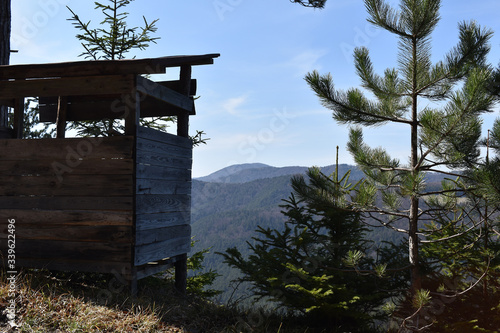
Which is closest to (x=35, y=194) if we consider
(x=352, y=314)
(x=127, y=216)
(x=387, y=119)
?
(x=127, y=216)

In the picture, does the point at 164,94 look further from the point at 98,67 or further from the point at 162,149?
the point at 98,67

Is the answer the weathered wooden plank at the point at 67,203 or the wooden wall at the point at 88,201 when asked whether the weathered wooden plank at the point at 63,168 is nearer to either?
the wooden wall at the point at 88,201

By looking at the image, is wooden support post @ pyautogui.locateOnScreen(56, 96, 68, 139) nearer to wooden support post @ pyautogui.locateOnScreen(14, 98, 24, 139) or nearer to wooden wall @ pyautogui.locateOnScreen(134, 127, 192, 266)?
wooden support post @ pyautogui.locateOnScreen(14, 98, 24, 139)

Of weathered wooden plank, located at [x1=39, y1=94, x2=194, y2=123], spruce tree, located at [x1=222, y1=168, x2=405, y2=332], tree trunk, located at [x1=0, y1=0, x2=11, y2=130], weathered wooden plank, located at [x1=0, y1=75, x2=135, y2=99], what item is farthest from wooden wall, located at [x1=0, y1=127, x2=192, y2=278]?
tree trunk, located at [x1=0, y1=0, x2=11, y2=130]

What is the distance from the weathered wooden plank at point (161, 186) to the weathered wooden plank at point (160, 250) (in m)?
0.80

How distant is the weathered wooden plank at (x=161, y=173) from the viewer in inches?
247

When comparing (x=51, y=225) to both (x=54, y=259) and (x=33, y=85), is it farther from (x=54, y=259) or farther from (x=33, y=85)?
(x=33, y=85)

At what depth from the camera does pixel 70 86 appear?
260 inches

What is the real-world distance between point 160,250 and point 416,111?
170 inches

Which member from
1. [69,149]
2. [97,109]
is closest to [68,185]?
[69,149]

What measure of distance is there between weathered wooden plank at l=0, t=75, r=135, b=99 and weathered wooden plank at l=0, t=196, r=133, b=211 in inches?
61.9

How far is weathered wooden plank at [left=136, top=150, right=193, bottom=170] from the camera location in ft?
20.6

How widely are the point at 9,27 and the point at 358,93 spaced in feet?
23.3

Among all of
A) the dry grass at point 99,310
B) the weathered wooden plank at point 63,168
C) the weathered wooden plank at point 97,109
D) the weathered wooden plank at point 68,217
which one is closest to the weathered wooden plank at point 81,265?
the dry grass at point 99,310
